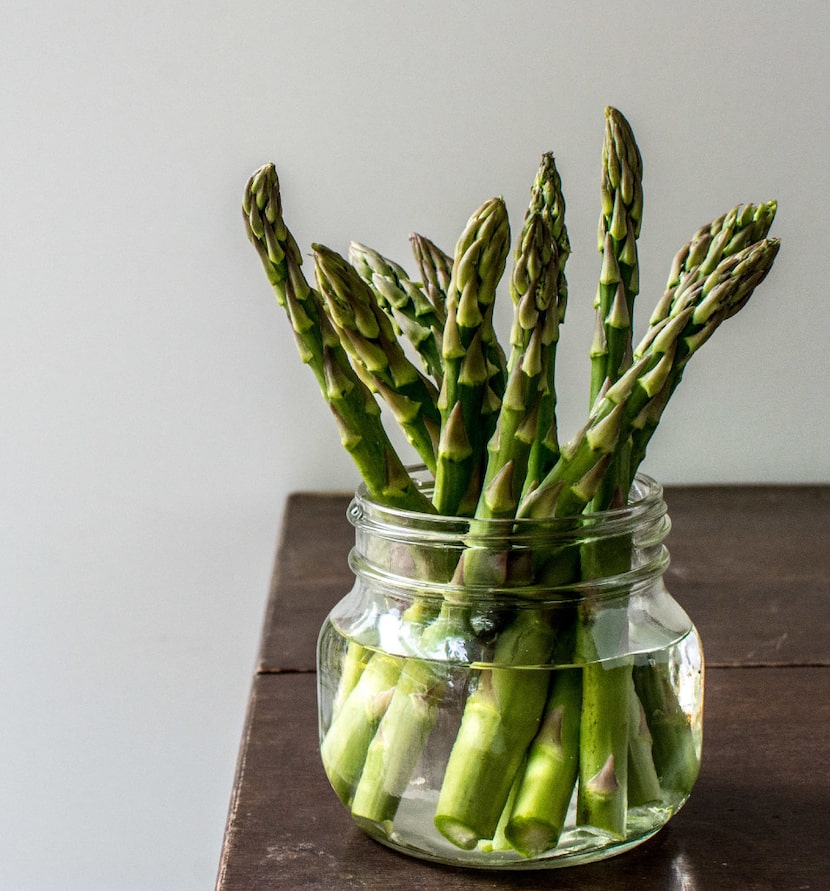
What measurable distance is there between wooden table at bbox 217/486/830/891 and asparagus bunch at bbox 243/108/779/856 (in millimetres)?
35

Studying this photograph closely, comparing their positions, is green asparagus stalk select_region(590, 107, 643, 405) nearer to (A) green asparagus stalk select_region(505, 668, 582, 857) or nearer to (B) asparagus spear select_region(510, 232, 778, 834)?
(B) asparagus spear select_region(510, 232, 778, 834)

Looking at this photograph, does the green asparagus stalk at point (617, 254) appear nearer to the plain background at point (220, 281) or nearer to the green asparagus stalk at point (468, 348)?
the green asparagus stalk at point (468, 348)

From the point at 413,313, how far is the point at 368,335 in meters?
0.09

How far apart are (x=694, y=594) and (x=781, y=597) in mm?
74

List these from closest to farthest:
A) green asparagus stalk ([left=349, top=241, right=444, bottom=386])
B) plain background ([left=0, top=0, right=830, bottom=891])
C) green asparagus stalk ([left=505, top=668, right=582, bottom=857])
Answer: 1. green asparagus stalk ([left=505, top=668, right=582, bottom=857])
2. green asparagus stalk ([left=349, top=241, right=444, bottom=386])
3. plain background ([left=0, top=0, right=830, bottom=891])

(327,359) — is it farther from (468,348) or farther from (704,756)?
(704,756)

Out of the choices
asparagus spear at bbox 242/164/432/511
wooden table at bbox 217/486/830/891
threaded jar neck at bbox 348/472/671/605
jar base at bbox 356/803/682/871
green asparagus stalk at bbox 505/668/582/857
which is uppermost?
asparagus spear at bbox 242/164/432/511

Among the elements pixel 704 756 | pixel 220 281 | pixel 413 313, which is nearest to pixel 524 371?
pixel 413 313

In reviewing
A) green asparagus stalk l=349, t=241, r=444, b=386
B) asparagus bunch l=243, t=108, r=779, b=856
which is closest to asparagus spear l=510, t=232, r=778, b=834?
asparagus bunch l=243, t=108, r=779, b=856

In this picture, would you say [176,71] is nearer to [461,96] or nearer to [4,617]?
[461,96]

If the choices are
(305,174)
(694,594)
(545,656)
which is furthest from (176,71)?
(545,656)

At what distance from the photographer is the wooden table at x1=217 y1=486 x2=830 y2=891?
50cm

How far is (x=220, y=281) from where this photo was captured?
4.22ft

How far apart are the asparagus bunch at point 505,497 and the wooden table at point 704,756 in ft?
0.11
